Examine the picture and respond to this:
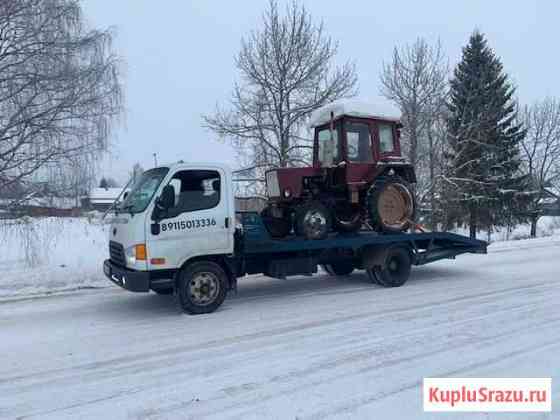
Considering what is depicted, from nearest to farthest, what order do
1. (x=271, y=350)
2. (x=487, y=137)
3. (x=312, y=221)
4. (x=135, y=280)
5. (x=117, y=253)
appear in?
(x=271, y=350)
(x=135, y=280)
(x=117, y=253)
(x=312, y=221)
(x=487, y=137)

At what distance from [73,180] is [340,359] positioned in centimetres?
833

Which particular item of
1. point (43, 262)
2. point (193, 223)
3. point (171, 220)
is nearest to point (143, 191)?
point (171, 220)

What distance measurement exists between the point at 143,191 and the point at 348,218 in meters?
3.99

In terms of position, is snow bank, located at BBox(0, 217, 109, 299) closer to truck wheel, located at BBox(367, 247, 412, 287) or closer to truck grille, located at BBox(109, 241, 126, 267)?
truck grille, located at BBox(109, 241, 126, 267)

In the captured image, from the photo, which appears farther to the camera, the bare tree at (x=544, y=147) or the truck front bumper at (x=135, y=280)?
the bare tree at (x=544, y=147)

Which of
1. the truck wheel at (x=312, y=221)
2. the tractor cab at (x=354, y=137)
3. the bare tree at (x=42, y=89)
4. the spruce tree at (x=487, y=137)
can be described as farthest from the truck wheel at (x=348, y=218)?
the spruce tree at (x=487, y=137)

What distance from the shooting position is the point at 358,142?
8680 mm

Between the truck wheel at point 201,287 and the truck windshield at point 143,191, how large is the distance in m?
1.15

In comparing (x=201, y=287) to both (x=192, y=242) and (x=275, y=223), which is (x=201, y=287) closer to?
(x=192, y=242)

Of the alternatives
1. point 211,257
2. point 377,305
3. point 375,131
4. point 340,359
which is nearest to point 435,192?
point 375,131

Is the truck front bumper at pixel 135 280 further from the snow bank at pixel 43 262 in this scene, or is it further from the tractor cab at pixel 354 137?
the tractor cab at pixel 354 137

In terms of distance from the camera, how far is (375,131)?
346 inches

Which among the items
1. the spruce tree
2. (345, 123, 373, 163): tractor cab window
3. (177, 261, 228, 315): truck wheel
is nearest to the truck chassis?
(177, 261, 228, 315): truck wheel

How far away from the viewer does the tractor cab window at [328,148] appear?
865cm
